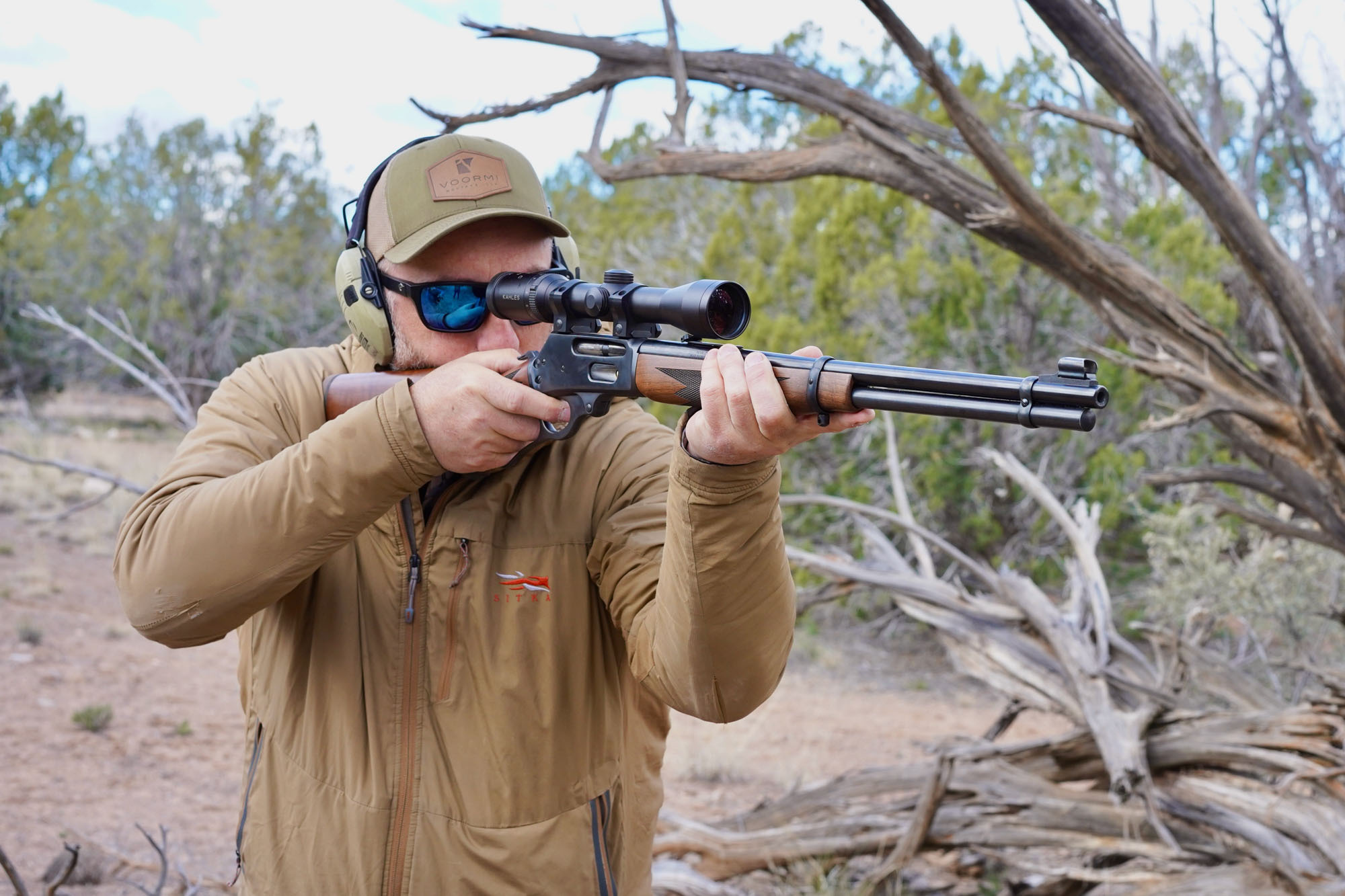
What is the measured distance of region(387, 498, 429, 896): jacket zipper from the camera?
1.99 m

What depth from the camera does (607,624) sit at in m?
2.22

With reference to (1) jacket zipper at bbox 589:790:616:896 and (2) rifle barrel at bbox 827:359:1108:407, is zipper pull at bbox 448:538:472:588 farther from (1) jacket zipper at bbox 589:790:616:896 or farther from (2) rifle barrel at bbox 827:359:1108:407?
(2) rifle barrel at bbox 827:359:1108:407

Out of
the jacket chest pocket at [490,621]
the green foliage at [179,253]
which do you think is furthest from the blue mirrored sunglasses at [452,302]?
the green foliage at [179,253]

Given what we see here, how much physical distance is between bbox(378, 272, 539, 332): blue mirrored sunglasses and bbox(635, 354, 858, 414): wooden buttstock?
0.48 meters

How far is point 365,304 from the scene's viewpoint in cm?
232

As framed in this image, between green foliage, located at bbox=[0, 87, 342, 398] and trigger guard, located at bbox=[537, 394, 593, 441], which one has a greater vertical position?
green foliage, located at bbox=[0, 87, 342, 398]

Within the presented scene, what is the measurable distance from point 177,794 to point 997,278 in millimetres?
7733

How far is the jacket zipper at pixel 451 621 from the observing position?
206 centimetres

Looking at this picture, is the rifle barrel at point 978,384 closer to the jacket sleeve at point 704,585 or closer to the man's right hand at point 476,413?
the jacket sleeve at point 704,585

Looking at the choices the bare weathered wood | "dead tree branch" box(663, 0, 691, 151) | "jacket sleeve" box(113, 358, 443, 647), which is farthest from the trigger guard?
the bare weathered wood

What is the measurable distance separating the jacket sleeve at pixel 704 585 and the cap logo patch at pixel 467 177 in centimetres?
71

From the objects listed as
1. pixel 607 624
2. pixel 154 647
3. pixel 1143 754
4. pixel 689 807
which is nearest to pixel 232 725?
pixel 154 647

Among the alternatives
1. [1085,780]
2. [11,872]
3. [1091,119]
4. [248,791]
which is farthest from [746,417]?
[1085,780]

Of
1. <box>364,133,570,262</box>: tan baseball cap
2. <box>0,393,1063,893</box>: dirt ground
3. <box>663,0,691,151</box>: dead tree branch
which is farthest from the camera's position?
<box>0,393,1063,893</box>: dirt ground
